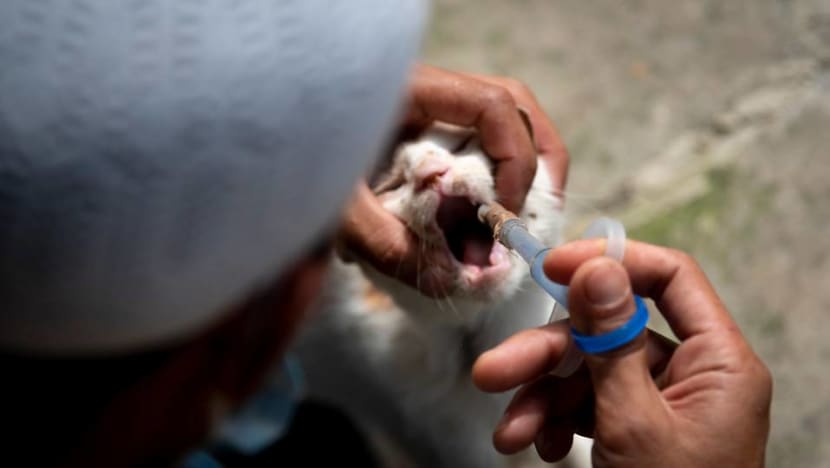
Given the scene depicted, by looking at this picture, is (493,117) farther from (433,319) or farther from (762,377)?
(762,377)

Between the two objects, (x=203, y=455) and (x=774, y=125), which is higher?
(x=774, y=125)

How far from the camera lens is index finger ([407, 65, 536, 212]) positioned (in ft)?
3.43

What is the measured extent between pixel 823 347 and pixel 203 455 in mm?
1026

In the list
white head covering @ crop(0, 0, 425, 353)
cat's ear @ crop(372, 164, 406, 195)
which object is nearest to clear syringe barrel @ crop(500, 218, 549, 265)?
cat's ear @ crop(372, 164, 406, 195)

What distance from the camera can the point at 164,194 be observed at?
0.45 m

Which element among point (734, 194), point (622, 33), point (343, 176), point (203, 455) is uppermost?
point (343, 176)

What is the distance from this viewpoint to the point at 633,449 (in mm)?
726

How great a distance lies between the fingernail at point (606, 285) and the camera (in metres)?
0.64

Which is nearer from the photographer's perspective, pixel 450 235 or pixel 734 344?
pixel 734 344

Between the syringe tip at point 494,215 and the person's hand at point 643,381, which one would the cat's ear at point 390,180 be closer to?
the syringe tip at point 494,215

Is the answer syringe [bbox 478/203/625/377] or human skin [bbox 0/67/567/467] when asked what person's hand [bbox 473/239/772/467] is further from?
human skin [bbox 0/67/567/467]

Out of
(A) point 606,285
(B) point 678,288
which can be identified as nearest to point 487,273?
(B) point 678,288

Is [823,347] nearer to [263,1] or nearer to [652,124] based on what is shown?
[652,124]

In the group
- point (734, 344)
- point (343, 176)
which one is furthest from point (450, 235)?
point (343, 176)
